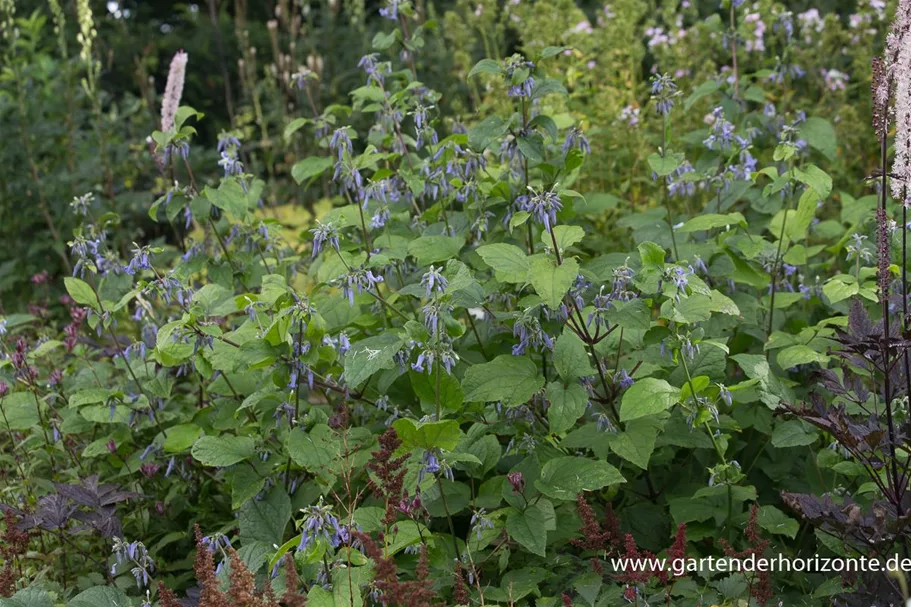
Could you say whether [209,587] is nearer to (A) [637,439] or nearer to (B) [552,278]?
(B) [552,278]


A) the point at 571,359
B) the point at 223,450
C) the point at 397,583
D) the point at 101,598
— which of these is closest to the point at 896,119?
the point at 571,359

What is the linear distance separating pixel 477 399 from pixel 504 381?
9 cm

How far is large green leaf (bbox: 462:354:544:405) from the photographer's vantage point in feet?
7.89

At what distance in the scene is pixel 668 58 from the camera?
558 cm

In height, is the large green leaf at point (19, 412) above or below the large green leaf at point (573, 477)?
above

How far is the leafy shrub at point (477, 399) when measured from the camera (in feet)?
7.32

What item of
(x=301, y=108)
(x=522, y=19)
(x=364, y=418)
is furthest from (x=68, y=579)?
(x=301, y=108)

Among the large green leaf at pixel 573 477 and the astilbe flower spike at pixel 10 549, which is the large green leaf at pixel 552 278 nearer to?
the large green leaf at pixel 573 477

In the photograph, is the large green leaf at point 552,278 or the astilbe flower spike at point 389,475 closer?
the astilbe flower spike at point 389,475

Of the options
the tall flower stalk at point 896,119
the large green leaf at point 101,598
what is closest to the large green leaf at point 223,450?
the large green leaf at point 101,598

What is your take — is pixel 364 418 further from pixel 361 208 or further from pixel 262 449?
pixel 361 208

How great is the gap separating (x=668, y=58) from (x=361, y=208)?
324 cm

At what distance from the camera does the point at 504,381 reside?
8.00 feet

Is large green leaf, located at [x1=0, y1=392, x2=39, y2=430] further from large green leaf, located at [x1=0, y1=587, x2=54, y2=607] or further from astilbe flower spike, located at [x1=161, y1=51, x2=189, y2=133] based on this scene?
astilbe flower spike, located at [x1=161, y1=51, x2=189, y2=133]
